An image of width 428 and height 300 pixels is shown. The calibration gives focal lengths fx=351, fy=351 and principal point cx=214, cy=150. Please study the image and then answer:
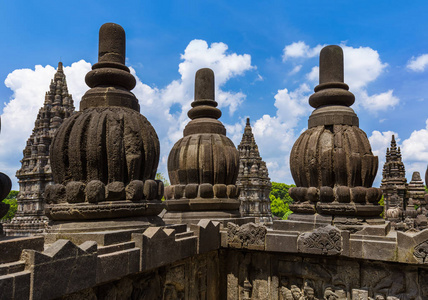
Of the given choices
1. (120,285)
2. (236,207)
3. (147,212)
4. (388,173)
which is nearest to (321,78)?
(236,207)

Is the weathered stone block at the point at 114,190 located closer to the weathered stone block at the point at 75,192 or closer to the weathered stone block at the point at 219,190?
the weathered stone block at the point at 75,192

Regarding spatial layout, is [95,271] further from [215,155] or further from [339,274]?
[215,155]

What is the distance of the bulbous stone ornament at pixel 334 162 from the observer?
666cm

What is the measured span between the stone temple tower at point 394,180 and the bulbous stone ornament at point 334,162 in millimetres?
20057

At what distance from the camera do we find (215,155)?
839cm

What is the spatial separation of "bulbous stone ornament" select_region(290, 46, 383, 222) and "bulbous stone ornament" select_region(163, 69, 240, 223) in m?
1.72

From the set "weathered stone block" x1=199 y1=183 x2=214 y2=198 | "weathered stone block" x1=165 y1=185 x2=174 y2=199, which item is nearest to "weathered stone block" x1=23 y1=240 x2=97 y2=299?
"weathered stone block" x1=199 y1=183 x2=214 y2=198

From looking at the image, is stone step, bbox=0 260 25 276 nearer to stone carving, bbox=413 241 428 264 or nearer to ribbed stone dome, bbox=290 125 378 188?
stone carving, bbox=413 241 428 264

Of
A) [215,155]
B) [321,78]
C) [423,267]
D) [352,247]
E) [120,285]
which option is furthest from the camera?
[215,155]

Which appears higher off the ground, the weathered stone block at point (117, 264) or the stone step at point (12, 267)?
the stone step at point (12, 267)

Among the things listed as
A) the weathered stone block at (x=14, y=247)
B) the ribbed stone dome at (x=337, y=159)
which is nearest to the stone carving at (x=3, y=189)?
the weathered stone block at (x=14, y=247)

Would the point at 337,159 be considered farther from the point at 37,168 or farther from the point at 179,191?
the point at 37,168

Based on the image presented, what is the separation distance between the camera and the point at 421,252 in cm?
517

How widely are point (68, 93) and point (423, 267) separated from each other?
25453mm
